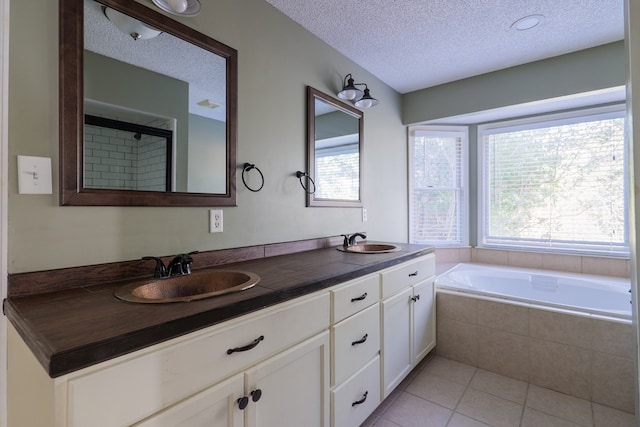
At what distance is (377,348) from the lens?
167 cm

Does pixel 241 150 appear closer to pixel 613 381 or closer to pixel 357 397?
pixel 357 397

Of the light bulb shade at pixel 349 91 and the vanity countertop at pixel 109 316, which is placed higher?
the light bulb shade at pixel 349 91

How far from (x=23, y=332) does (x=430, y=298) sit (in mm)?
2231

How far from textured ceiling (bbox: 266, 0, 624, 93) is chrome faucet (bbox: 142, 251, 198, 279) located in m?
1.55

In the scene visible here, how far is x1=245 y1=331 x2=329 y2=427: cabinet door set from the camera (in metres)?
1.01

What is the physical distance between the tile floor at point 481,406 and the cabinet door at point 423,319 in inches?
7.5

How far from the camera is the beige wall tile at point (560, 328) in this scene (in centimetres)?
191

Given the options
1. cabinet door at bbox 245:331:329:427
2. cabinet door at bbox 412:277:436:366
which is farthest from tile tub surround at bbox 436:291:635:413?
cabinet door at bbox 245:331:329:427

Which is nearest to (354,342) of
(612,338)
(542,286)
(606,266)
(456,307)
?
(456,307)

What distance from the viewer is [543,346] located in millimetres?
2039

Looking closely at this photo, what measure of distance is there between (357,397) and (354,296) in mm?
501

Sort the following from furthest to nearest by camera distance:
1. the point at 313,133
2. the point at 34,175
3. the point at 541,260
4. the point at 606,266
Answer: the point at 541,260 → the point at 606,266 → the point at 313,133 → the point at 34,175

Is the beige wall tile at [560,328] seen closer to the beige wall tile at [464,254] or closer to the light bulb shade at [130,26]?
the beige wall tile at [464,254]

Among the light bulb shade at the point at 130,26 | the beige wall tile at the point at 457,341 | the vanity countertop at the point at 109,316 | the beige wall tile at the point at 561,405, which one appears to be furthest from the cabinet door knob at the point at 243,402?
the beige wall tile at the point at 457,341
